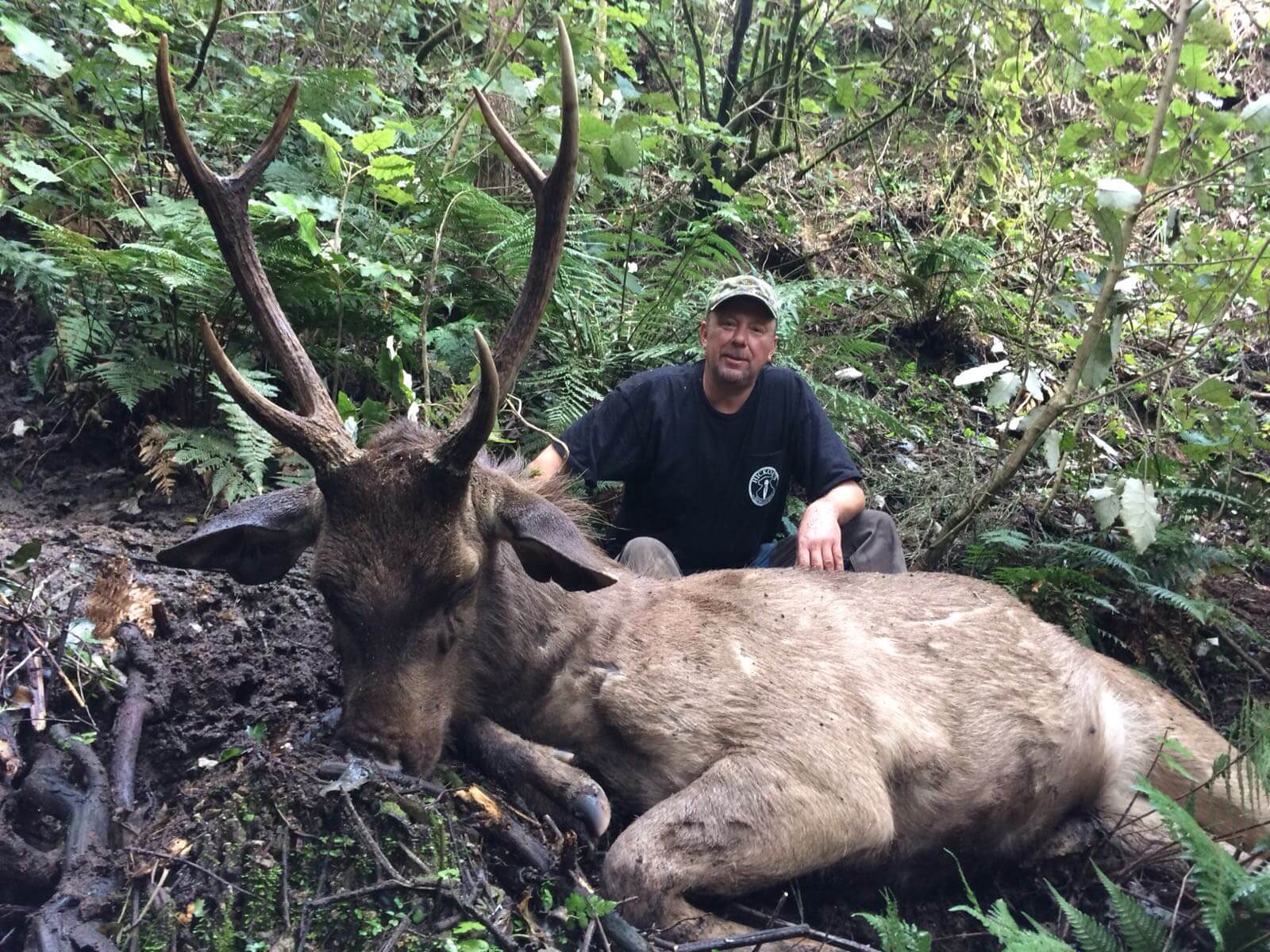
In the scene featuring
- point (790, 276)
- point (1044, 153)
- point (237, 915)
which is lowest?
point (237, 915)

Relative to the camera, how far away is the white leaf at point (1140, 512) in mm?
5613

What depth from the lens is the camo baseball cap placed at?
6.02m

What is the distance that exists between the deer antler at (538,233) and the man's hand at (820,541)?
2188mm

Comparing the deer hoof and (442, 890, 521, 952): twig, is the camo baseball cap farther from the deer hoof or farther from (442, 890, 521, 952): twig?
(442, 890, 521, 952): twig

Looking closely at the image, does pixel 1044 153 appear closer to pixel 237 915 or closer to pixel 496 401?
pixel 496 401

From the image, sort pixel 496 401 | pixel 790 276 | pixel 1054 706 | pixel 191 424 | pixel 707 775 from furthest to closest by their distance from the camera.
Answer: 1. pixel 790 276
2. pixel 191 424
3. pixel 1054 706
4. pixel 707 775
5. pixel 496 401

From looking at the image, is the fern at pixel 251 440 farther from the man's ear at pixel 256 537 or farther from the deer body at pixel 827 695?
the deer body at pixel 827 695

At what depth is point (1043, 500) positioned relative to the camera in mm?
7082

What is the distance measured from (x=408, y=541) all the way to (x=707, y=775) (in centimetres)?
152

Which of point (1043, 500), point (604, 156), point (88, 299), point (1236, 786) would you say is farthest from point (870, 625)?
point (88, 299)

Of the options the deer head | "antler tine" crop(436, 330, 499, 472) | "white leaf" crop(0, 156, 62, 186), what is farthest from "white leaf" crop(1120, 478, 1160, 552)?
"white leaf" crop(0, 156, 62, 186)

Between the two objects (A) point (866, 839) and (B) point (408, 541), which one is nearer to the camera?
(B) point (408, 541)

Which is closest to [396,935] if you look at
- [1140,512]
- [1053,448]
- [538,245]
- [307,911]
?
[307,911]

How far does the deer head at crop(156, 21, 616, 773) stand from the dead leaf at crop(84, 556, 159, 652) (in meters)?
0.58
